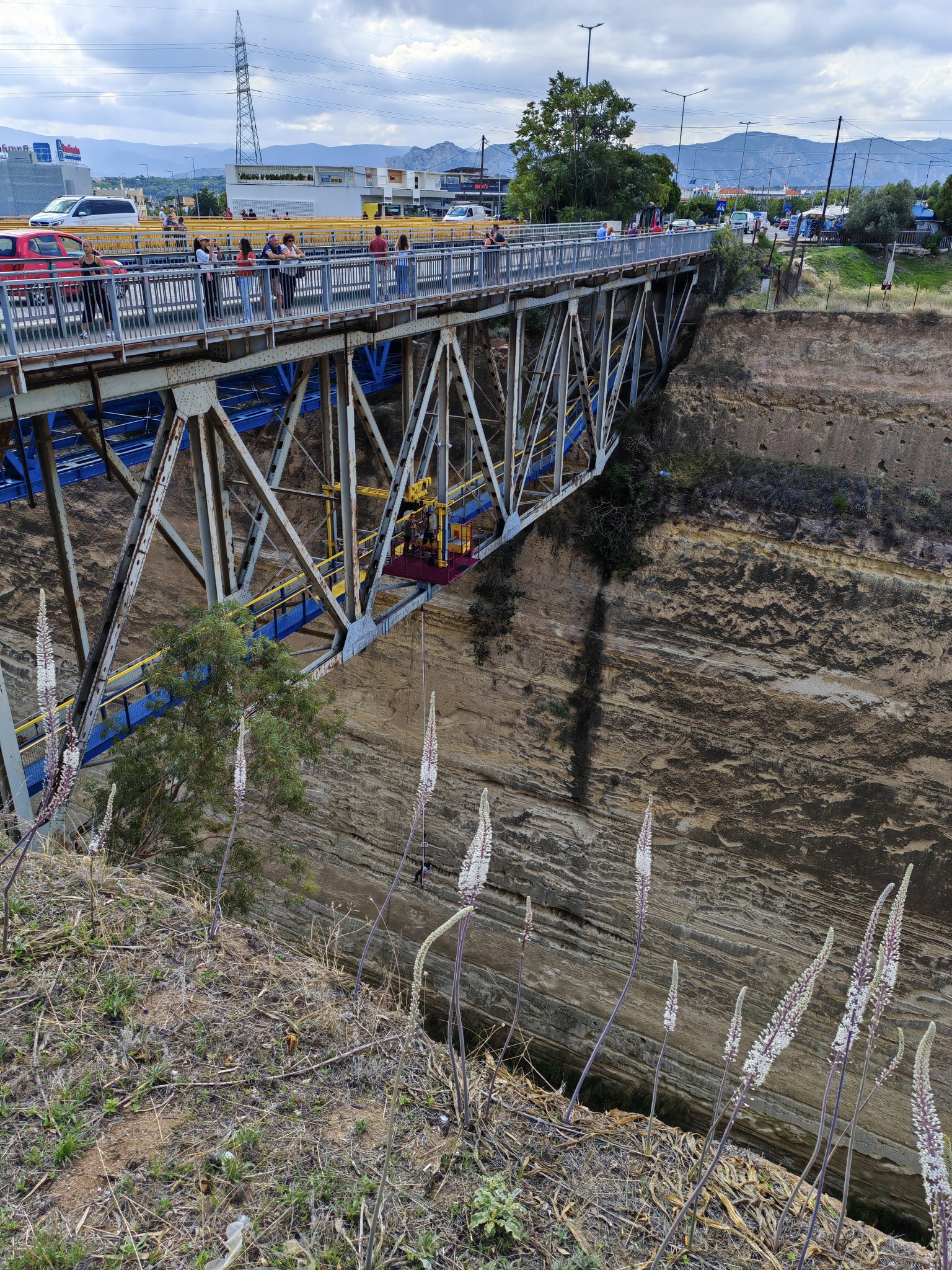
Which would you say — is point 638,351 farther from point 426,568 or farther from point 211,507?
point 211,507

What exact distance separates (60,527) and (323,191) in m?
37.2

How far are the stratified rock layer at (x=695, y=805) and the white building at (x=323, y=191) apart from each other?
2221cm

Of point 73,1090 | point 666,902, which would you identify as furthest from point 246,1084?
point 666,902

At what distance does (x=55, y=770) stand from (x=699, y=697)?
14828mm

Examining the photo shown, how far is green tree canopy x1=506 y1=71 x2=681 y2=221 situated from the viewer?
95.1 feet

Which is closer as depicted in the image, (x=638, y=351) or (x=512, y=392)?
(x=512, y=392)

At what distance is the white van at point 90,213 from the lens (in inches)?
797

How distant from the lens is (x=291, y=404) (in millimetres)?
11469

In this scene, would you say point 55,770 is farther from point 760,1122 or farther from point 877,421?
point 877,421

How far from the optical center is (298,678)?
371 inches

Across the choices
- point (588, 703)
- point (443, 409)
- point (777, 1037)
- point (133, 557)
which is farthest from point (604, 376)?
point (777, 1037)

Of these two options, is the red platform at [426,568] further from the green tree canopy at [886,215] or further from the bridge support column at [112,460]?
the green tree canopy at [886,215]

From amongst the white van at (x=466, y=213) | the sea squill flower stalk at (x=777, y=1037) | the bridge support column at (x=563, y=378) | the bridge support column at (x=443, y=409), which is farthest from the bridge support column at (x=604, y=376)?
the white van at (x=466, y=213)

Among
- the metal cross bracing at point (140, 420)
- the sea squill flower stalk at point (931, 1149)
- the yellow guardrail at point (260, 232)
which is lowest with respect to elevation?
the sea squill flower stalk at point (931, 1149)
